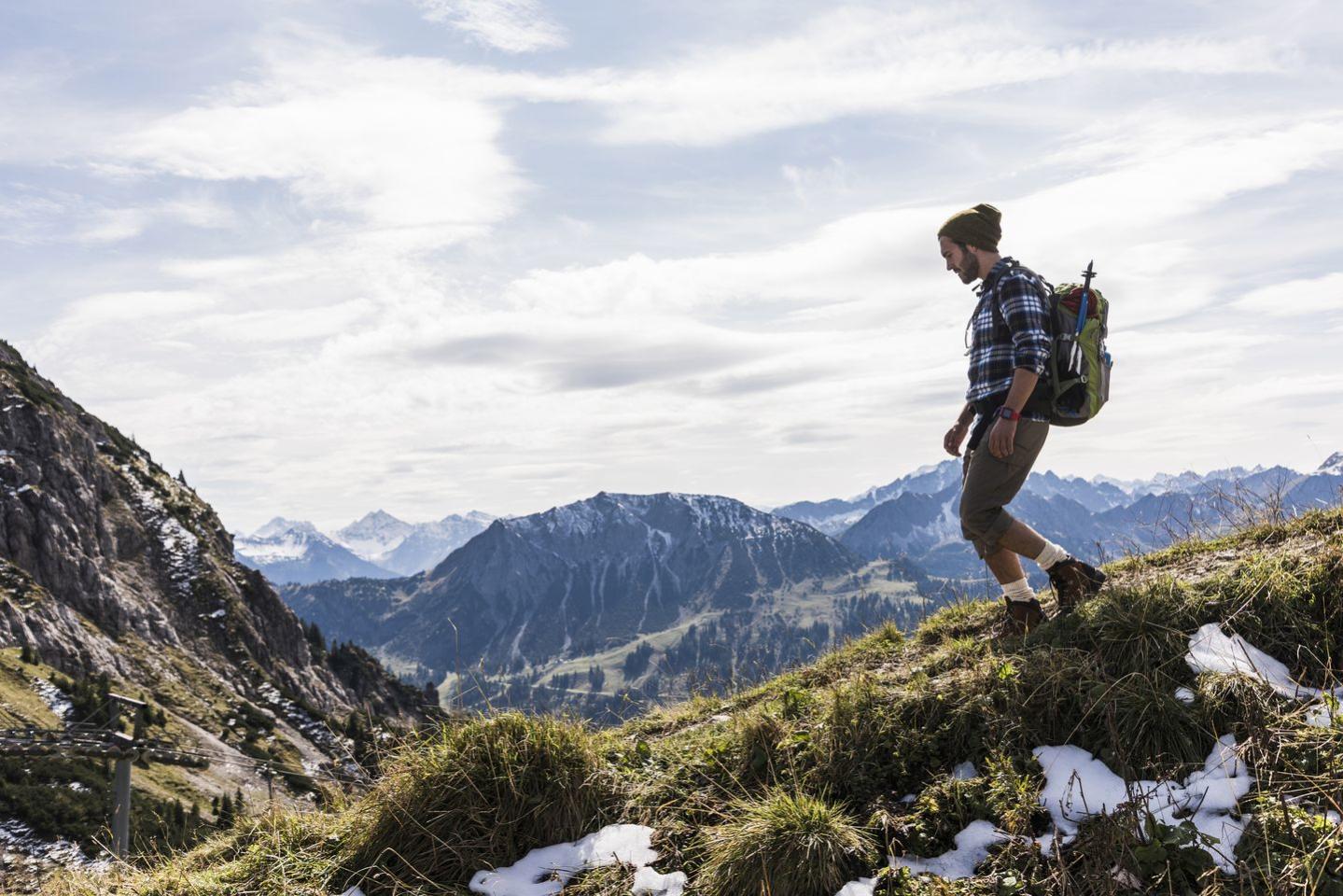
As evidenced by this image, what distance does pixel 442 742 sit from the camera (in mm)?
5863

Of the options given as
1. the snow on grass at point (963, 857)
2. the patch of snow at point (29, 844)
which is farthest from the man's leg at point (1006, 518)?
the patch of snow at point (29, 844)

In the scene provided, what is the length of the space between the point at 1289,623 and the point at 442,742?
20.8ft

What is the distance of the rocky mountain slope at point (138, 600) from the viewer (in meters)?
110

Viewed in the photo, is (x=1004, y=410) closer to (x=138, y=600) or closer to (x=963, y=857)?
(x=963, y=857)

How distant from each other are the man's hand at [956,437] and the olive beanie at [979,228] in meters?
1.85

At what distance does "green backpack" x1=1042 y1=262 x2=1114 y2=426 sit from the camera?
6.61 metres

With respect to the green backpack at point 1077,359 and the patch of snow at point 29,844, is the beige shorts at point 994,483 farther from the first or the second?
the patch of snow at point 29,844

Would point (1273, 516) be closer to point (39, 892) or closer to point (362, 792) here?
point (362, 792)

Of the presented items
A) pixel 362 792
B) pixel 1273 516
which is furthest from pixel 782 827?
pixel 1273 516

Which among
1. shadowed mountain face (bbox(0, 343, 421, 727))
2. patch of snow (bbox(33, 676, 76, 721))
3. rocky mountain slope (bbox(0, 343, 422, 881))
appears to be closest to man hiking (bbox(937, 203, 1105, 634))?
rocky mountain slope (bbox(0, 343, 422, 881))

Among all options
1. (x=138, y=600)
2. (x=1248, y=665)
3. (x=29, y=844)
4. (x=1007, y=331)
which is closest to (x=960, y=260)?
(x=1007, y=331)

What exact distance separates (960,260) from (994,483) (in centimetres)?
218

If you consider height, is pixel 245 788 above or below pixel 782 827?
below

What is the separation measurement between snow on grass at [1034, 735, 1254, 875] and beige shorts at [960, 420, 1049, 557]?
8.25 feet
